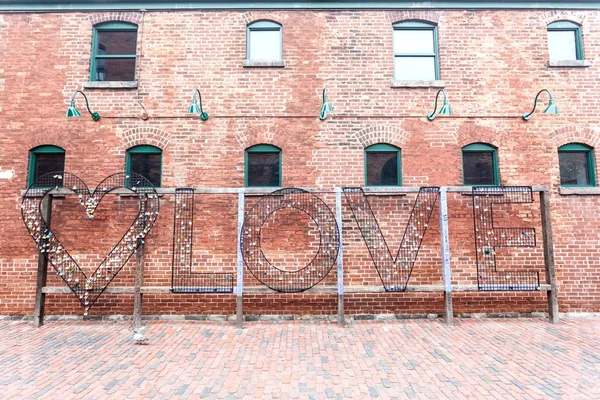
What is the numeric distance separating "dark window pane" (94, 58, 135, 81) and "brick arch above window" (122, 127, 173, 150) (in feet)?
4.57

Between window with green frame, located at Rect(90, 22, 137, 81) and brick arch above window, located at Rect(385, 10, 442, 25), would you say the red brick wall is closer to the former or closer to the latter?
brick arch above window, located at Rect(385, 10, 442, 25)

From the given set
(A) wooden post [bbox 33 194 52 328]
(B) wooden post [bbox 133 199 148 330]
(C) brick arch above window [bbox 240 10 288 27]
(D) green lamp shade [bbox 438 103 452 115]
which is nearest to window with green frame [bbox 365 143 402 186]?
(D) green lamp shade [bbox 438 103 452 115]

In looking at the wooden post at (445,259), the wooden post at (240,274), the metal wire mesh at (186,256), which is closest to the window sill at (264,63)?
the wooden post at (240,274)

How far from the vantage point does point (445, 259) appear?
22.1 feet

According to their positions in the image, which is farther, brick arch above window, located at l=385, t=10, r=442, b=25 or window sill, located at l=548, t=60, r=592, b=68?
brick arch above window, located at l=385, t=10, r=442, b=25

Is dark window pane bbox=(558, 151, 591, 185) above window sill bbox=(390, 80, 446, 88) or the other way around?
the other way around

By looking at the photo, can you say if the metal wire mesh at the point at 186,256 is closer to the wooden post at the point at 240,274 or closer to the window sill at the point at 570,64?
the wooden post at the point at 240,274

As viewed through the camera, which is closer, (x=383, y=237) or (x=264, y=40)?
(x=383, y=237)

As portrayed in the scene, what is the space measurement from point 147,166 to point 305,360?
5.37 m

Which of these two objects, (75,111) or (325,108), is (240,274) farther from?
(75,111)

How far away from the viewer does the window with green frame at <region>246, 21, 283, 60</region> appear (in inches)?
310

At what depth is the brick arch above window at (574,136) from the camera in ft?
24.7

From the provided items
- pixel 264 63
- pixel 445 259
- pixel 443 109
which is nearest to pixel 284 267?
pixel 445 259

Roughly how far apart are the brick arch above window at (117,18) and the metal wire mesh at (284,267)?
5.19 meters
